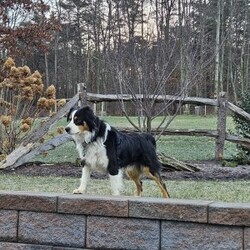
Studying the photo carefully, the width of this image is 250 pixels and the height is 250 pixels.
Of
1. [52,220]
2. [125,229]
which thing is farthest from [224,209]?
[52,220]

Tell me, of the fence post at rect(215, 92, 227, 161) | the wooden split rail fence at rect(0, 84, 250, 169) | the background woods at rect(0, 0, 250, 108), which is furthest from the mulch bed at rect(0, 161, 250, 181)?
the background woods at rect(0, 0, 250, 108)

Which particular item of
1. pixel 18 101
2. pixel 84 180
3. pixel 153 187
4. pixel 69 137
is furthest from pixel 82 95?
pixel 84 180

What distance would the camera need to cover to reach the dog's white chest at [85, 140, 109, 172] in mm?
5602

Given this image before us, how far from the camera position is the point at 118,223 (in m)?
4.27

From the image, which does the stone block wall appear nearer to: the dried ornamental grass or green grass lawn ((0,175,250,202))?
green grass lawn ((0,175,250,202))

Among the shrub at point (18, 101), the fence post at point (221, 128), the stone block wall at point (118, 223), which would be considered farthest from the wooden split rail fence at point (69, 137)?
the stone block wall at point (118, 223)

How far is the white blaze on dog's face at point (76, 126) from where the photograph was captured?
5559 millimetres

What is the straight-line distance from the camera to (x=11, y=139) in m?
11.0

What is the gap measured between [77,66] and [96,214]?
38.2 meters

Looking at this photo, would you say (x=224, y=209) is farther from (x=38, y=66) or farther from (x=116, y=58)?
(x=38, y=66)

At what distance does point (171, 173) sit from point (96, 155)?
154 inches

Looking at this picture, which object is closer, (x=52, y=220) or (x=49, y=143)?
(x=52, y=220)

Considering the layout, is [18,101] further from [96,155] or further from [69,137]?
[96,155]

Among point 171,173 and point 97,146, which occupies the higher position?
point 97,146
